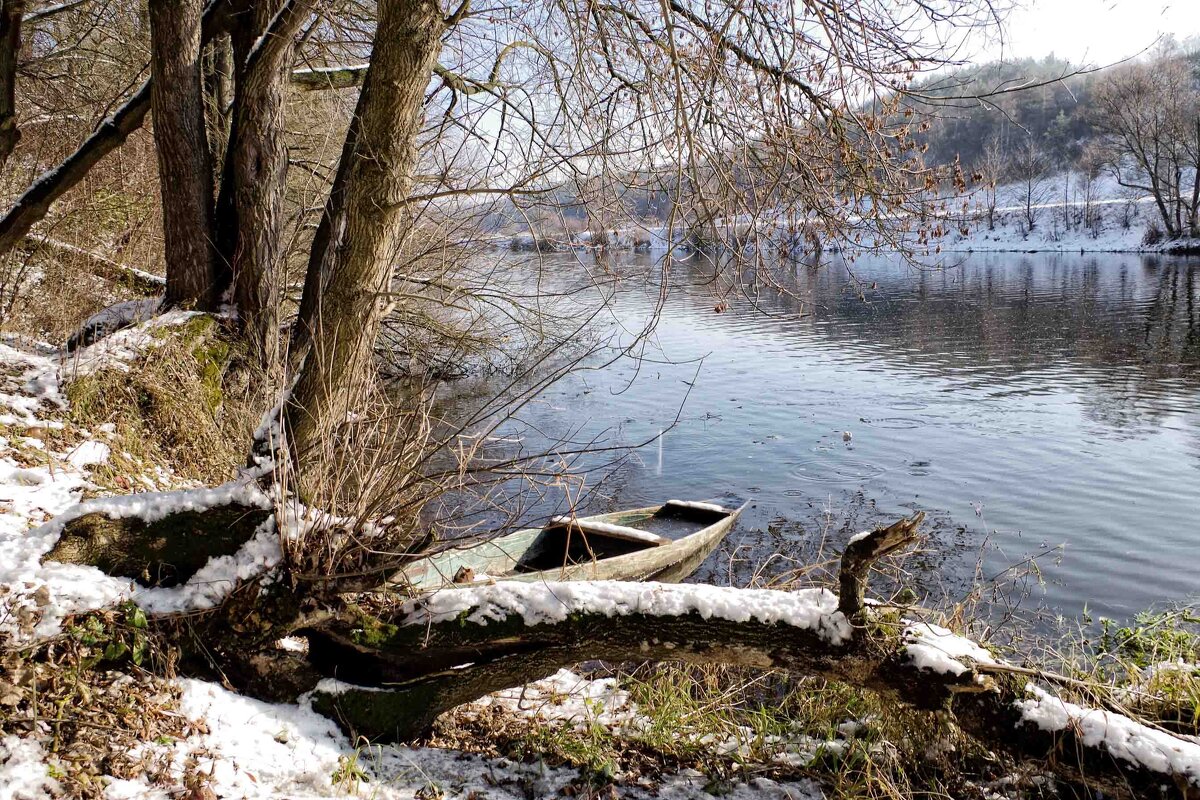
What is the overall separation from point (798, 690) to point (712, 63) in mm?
3573

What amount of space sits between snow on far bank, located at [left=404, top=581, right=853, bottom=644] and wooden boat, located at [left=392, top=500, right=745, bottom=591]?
2.44 m

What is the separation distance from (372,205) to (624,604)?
266 centimetres

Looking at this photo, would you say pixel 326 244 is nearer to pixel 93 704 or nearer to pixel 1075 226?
pixel 93 704

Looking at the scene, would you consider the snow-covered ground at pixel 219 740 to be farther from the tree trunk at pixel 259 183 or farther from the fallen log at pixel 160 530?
the tree trunk at pixel 259 183

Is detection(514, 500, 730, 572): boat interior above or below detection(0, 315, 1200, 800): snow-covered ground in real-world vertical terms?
below

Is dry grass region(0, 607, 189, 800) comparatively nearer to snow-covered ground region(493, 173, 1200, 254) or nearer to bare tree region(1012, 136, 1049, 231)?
snow-covered ground region(493, 173, 1200, 254)

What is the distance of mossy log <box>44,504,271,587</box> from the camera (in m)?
3.44

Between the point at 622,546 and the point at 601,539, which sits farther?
the point at 601,539

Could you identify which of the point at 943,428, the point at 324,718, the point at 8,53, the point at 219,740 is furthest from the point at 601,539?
the point at 943,428

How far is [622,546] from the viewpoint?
28.1 ft

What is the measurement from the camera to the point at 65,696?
304 centimetres

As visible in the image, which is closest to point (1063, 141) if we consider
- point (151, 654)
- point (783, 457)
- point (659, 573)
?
point (783, 457)

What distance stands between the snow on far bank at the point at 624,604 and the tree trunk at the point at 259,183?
3.46 meters

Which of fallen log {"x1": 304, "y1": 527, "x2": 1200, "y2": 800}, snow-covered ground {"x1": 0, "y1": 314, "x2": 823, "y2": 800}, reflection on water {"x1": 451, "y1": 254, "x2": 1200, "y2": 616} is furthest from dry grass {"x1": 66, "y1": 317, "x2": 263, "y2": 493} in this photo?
reflection on water {"x1": 451, "y1": 254, "x2": 1200, "y2": 616}
